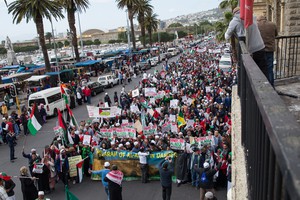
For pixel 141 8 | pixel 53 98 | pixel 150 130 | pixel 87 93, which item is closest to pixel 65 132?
pixel 150 130

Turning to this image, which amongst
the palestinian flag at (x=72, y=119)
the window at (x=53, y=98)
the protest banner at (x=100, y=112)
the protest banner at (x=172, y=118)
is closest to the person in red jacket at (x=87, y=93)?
the window at (x=53, y=98)

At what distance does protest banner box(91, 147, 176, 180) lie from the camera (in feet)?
38.1

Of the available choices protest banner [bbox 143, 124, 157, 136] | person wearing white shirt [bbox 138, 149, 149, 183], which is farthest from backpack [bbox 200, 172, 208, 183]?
protest banner [bbox 143, 124, 157, 136]

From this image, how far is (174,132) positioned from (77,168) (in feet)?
13.9

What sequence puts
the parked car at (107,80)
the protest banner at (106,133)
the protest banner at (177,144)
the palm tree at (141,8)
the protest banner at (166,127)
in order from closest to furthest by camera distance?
the protest banner at (177,144) < the protest banner at (106,133) < the protest banner at (166,127) < the parked car at (107,80) < the palm tree at (141,8)

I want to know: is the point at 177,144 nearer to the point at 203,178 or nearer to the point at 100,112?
the point at 203,178

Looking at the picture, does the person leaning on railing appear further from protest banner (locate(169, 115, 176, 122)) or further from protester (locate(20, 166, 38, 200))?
protest banner (locate(169, 115, 176, 122))

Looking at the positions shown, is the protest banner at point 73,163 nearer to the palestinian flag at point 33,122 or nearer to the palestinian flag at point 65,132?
the palestinian flag at point 65,132

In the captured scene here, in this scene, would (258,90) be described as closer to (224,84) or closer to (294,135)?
(294,135)

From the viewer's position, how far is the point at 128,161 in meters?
11.9

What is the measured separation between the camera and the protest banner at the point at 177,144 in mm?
11555

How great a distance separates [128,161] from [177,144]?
74.4 inches

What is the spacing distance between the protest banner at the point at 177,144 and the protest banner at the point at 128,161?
344 mm

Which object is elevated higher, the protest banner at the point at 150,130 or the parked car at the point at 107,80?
the protest banner at the point at 150,130
